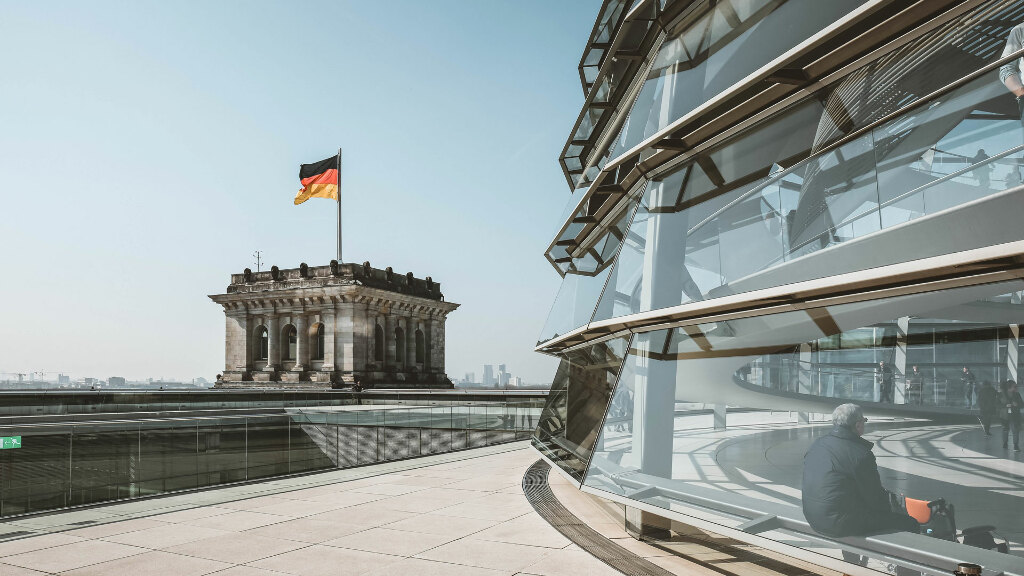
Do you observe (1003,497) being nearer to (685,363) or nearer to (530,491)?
(685,363)

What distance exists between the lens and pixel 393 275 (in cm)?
6031

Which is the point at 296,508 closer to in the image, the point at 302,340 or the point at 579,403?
the point at 579,403

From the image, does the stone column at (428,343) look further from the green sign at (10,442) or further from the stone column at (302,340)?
the green sign at (10,442)

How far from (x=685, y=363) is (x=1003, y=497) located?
250 centimetres

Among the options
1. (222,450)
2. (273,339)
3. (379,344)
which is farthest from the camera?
(379,344)

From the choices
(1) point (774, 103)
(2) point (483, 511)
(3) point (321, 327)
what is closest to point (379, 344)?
(3) point (321, 327)

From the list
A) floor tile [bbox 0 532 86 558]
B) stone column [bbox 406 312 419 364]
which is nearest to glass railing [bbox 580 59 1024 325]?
floor tile [bbox 0 532 86 558]

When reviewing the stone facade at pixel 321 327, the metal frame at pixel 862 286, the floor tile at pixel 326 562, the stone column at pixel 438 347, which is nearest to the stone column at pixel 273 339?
A: the stone facade at pixel 321 327

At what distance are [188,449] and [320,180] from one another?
4841cm

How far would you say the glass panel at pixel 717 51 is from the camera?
5.62 meters

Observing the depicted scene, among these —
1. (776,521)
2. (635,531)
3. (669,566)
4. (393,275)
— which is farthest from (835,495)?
(393,275)

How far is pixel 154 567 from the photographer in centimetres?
636

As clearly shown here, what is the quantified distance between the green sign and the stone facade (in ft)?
139

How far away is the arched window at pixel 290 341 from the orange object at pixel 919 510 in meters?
56.9
